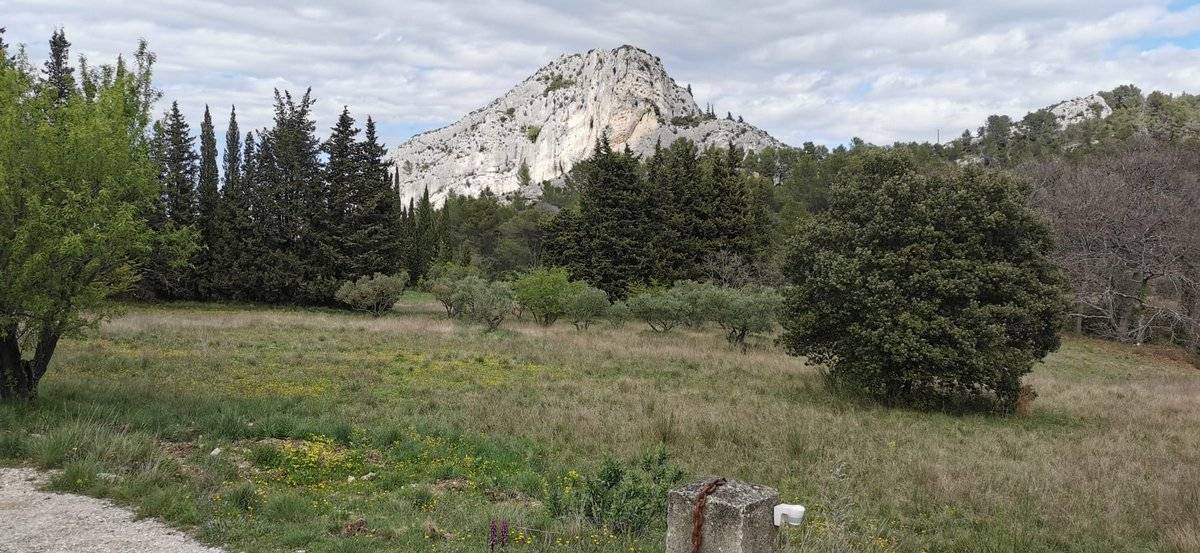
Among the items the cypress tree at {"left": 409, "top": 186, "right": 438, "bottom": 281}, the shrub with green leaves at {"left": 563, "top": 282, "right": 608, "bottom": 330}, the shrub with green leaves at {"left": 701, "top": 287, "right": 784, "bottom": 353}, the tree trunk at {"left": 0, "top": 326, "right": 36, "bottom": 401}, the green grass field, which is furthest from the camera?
the cypress tree at {"left": 409, "top": 186, "right": 438, "bottom": 281}

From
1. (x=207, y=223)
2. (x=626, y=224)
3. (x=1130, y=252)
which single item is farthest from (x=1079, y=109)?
(x=207, y=223)

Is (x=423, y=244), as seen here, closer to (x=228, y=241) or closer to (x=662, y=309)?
(x=228, y=241)

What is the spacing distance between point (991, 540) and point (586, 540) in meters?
4.26

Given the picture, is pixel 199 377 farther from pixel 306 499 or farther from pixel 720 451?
pixel 720 451

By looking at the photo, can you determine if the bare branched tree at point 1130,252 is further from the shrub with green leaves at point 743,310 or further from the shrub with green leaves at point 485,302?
the shrub with green leaves at point 485,302

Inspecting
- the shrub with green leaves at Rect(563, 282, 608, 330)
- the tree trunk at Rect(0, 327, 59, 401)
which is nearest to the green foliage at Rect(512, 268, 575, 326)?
the shrub with green leaves at Rect(563, 282, 608, 330)

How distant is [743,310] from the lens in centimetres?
2680

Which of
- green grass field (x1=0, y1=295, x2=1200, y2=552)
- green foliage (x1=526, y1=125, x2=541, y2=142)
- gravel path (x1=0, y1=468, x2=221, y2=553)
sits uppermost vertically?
green foliage (x1=526, y1=125, x2=541, y2=142)

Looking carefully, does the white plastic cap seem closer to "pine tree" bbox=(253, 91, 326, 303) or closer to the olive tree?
the olive tree

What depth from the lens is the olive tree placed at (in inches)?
383

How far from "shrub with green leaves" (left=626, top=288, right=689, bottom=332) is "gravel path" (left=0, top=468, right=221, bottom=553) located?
2528 cm

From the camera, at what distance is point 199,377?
15.5 meters

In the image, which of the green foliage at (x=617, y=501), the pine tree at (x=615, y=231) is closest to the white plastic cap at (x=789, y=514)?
the green foliage at (x=617, y=501)

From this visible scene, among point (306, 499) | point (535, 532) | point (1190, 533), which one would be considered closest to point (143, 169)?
point (306, 499)
